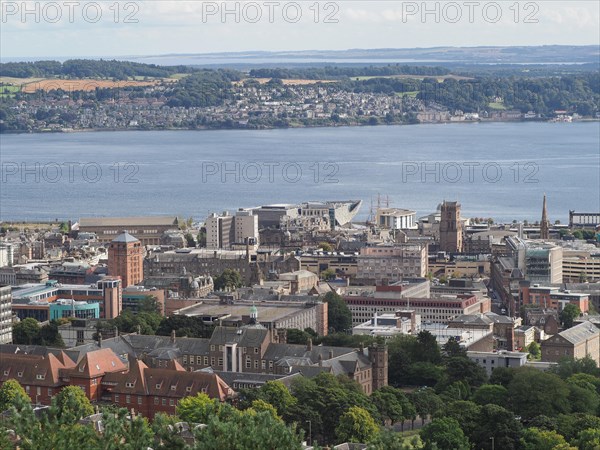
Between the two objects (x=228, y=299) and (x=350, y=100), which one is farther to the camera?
(x=350, y=100)

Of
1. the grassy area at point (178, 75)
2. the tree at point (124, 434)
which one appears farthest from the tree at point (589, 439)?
the grassy area at point (178, 75)

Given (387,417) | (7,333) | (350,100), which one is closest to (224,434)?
(387,417)

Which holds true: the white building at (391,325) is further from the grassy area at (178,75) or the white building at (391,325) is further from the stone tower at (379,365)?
the grassy area at (178,75)

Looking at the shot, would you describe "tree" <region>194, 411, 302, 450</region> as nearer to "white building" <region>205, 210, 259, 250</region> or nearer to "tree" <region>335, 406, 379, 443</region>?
"tree" <region>335, 406, 379, 443</region>

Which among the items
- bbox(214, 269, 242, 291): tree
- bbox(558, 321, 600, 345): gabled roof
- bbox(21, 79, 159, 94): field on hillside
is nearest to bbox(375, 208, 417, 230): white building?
bbox(214, 269, 242, 291): tree

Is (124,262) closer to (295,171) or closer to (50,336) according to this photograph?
(50,336)

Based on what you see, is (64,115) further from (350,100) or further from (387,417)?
(387,417)

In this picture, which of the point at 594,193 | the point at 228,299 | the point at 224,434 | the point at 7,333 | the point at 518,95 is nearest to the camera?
the point at 224,434

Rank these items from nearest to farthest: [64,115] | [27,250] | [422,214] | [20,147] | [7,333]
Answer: [7,333] < [27,250] < [422,214] < [20,147] < [64,115]

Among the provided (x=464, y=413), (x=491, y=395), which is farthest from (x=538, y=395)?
(x=464, y=413)
